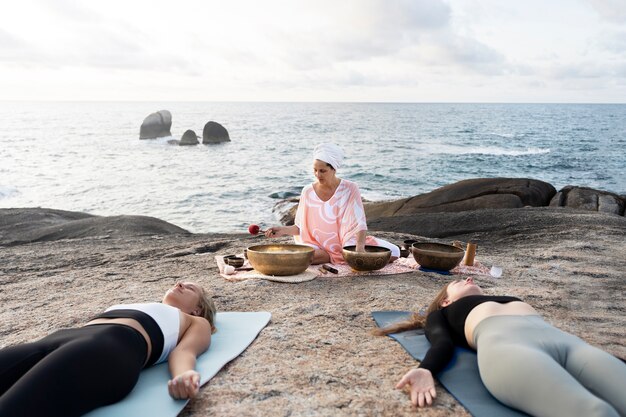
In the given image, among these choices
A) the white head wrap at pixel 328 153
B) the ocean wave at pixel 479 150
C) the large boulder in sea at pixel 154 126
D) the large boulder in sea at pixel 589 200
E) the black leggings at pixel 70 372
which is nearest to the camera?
the black leggings at pixel 70 372

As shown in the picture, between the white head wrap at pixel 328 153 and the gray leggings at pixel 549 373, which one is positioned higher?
the white head wrap at pixel 328 153

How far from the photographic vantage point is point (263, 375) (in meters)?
3.07

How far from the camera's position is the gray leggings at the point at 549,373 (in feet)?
7.36

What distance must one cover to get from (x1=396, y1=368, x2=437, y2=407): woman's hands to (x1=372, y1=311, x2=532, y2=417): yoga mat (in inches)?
5.1

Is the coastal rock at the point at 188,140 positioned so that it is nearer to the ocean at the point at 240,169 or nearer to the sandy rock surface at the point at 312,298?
the ocean at the point at 240,169

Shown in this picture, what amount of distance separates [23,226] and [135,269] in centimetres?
467

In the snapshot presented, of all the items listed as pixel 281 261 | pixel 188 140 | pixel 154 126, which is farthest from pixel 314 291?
pixel 154 126

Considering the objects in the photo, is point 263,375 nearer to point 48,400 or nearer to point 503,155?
point 48,400

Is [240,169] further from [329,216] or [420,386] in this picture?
[420,386]

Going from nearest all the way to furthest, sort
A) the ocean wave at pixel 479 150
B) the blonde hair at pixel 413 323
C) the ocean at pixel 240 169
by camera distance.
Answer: the blonde hair at pixel 413 323, the ocean at pixel 240 169, the ocean wave at pixel 479 150

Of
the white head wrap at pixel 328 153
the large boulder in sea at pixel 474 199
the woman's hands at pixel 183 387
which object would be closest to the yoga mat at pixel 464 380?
the woman's hands at pixel 183 387

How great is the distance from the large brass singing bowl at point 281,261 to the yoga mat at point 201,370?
113cm

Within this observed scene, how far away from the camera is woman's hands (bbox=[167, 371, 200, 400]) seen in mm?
2668

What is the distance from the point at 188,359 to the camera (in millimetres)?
3018
